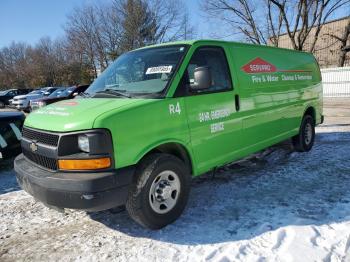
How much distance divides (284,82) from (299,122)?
1097 millimetres

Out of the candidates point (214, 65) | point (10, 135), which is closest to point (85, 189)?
point (214, 65)

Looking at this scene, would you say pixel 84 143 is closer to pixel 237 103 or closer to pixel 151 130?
pixel 151 130

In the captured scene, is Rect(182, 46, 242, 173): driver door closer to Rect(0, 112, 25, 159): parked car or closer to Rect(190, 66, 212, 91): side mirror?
Rect(190, 66, 212, 91): side mirror

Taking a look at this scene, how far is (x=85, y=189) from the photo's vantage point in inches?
130

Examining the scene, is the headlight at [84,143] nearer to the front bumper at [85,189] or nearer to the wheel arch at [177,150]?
the front bumper at [85,189]

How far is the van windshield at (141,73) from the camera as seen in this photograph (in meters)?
4.07

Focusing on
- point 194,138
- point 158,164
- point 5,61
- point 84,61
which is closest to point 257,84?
point 194,138

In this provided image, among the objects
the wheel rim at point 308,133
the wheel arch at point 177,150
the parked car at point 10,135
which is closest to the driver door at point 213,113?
the wheel arch at point 177,150

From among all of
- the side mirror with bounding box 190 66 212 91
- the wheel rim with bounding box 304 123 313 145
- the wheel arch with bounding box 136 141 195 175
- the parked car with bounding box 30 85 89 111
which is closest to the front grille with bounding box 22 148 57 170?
the wheel arch with bounding box 136 141 195 175

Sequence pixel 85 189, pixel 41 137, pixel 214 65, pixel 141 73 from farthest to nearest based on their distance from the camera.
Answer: pixel 214 65 → pixel 141 73 → pixel 41 137 → pixel 85 189

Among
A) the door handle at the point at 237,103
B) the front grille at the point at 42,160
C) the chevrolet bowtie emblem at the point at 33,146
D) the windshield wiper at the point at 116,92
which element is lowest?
the front grille at the point at 42,160

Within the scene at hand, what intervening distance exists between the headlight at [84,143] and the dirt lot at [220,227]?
1112mm

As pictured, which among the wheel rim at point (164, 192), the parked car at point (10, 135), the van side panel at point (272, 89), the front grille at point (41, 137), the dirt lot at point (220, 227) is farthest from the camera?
the parked car at point (10, 135)

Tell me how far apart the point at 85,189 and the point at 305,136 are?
5433mm
